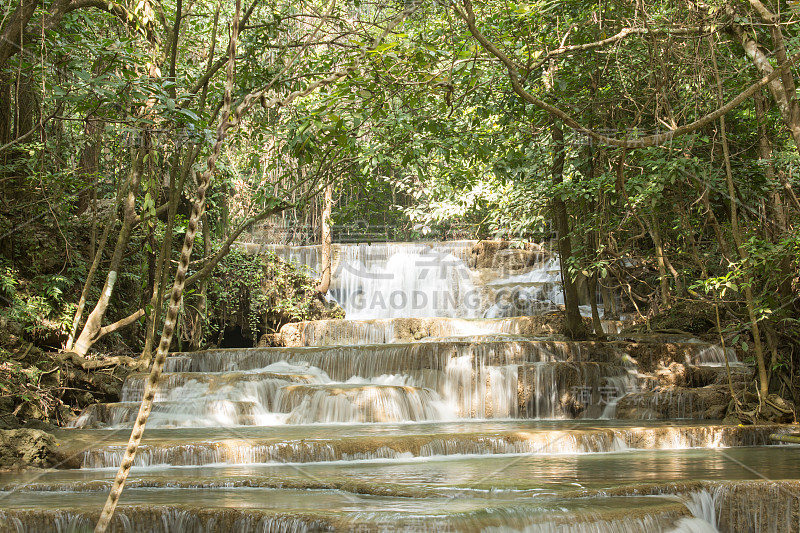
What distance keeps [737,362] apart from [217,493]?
9001 millimetres

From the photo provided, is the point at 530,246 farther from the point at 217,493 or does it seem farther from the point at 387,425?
the point at 217,493

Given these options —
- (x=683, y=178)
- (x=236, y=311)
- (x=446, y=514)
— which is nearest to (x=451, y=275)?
(x=236, y=311)

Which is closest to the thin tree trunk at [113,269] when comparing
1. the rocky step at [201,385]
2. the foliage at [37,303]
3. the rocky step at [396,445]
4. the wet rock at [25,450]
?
the foliage at [37,303]

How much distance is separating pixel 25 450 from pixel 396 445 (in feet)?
12.3

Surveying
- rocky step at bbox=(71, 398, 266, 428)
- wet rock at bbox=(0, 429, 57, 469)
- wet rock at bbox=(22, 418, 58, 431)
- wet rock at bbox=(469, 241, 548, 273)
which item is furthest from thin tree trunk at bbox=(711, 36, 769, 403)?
wet rock at bbox=(469, 241, 548, 273)

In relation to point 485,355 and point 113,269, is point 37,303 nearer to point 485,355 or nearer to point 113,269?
point 113,269

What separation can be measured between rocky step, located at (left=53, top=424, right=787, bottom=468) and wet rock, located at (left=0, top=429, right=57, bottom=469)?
5.7 inches

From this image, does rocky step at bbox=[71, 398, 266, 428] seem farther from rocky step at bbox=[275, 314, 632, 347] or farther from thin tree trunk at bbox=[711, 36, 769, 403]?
thin tree trunk at bbox=[711, 36, 769, 403]

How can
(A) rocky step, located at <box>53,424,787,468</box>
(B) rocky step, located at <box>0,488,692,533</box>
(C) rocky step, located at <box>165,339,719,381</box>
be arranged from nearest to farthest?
(B) rocky step, located at <box>0,488,692,533</box>
(A) rocky step, located at <box>53,424,787,468</box>
(C) rocky step, located at <box>165,339,719,381</box>

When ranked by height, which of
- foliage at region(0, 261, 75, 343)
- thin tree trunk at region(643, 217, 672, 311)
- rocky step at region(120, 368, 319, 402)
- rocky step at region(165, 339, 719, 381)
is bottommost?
rocky step at region(120, 368, 319, 402)

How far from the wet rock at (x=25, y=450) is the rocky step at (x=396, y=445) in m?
0.15

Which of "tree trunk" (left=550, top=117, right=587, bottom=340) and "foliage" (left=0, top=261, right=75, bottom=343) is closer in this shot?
"foliage" (left=0, top=261, right=75, bottom=343)

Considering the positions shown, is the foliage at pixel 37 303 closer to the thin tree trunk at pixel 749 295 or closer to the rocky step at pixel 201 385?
the rocky step at pixel 201 385

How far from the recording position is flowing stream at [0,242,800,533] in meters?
4.43
